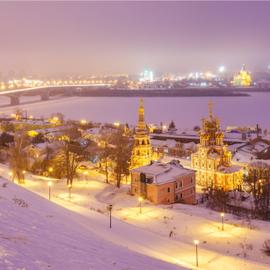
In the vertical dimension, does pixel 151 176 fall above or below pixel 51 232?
below

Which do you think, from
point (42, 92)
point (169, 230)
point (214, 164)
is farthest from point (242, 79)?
point (169, 230)

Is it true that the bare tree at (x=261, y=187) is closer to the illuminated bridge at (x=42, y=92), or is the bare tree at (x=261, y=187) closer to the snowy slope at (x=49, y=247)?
the snowy slope at (x=49, y=247)

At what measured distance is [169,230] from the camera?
10641 mm

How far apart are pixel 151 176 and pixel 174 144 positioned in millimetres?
12392

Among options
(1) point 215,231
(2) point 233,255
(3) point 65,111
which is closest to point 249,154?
(1) point 215,231

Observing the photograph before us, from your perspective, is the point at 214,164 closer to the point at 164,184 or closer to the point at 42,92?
the point at 164,184

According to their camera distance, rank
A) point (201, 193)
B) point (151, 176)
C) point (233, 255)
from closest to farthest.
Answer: point (233, 255), point (151, 176), point (201, 193)

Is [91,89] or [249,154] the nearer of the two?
[249,154]

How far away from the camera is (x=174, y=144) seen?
27453mm

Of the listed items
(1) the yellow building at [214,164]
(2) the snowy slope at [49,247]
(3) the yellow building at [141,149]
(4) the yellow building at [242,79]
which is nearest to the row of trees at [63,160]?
(3) the yellow building at [141,149]

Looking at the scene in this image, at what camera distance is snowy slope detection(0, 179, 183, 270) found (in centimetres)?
402

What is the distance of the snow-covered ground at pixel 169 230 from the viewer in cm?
Result: 775

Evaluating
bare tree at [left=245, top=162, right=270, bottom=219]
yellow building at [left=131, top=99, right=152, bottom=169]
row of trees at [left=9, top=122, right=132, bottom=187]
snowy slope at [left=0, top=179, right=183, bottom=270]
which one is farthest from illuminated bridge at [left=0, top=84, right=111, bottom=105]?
snowy slope at [left=0, top=179, right=183, bottom=270]

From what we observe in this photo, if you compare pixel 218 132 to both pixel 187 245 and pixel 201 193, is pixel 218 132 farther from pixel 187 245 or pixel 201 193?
pixel 187 245
